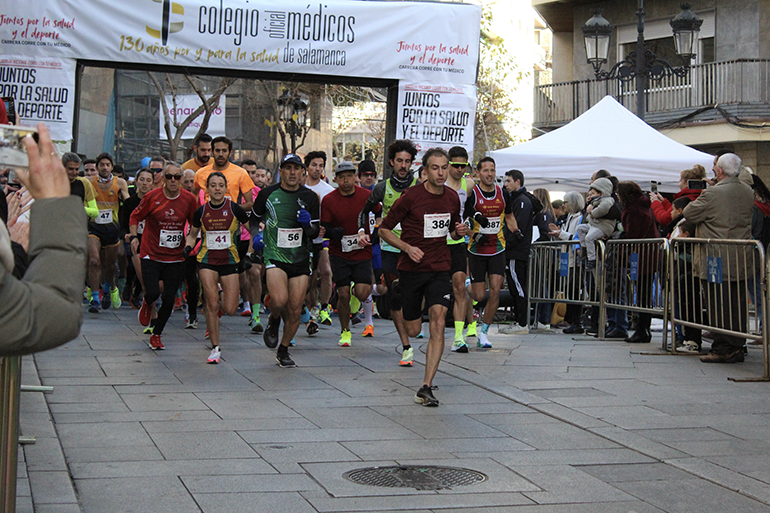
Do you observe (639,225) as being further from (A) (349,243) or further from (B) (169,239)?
(B) (169,239)

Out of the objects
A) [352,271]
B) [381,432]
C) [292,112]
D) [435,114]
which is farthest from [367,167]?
[292,112]

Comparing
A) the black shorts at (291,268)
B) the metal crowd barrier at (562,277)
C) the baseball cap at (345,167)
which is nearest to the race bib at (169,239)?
the black shorts at (291,268)

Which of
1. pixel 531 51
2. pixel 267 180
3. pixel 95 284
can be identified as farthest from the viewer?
pixel 531 51

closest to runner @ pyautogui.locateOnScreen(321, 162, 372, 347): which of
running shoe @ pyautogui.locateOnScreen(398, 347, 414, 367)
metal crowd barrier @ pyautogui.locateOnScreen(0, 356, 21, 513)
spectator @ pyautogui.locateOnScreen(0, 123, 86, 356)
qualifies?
running shoe @ pyautogui.locateOnScreen(398, 347, 414, 367)

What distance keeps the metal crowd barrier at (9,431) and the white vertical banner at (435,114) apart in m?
9.10

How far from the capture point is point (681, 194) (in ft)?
36.6

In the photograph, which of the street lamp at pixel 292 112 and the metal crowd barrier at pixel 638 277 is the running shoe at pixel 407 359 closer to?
the metal crowd barrier at pixel 638 277

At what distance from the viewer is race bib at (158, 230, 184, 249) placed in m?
10.5

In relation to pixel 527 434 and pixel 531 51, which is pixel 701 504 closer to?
pixel 527 434

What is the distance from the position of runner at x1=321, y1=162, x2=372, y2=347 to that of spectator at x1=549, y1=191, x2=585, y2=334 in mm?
3256

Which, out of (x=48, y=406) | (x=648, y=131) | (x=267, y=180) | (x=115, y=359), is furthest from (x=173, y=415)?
(x=648, y=131)

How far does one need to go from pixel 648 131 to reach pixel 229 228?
8489 millimetres

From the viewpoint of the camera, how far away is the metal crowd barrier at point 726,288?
8680 millimetres

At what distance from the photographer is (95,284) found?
1390 centimetres
